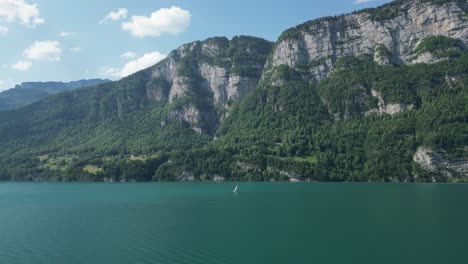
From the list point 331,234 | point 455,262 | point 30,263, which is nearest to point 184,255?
point 30,263

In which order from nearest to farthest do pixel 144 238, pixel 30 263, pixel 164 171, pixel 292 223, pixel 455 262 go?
pixel 455 262, pixel 30 263, pixel 144 238, pixel 292 223, pixel 164 171

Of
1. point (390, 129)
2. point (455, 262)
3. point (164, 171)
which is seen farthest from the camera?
point (164, 171)

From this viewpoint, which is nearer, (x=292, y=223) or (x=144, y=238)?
(x=144, y=238)

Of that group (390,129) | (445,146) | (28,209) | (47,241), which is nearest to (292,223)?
(47,241)

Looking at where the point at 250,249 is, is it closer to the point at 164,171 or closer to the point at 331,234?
the point at 331,234

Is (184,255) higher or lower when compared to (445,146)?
lower

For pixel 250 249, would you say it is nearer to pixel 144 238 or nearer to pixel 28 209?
Result: pixel 144 238
